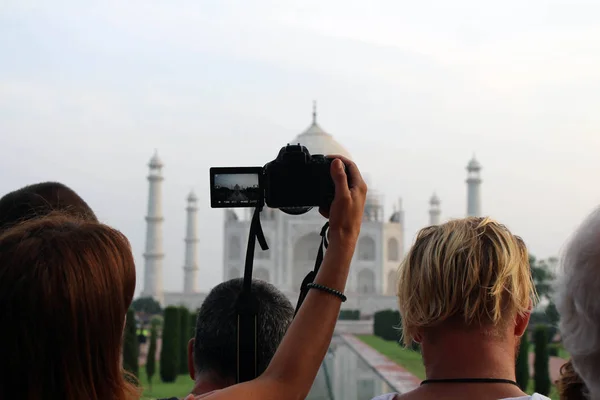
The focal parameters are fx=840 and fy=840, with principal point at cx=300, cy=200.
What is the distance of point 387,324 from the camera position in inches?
719

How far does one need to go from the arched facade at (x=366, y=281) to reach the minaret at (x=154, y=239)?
293 inches

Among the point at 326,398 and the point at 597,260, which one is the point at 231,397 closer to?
the point at 597,260

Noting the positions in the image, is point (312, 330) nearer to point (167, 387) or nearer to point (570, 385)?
point (570, 385)

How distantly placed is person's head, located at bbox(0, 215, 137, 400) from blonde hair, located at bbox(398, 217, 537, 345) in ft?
2.04

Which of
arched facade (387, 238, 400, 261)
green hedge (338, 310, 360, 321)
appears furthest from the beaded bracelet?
arched facade (387, 238, 400, 261)

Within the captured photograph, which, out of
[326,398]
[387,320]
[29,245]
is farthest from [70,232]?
[387,320]

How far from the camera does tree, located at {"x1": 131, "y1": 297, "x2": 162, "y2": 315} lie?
28.1 m

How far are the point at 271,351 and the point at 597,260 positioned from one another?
72cm

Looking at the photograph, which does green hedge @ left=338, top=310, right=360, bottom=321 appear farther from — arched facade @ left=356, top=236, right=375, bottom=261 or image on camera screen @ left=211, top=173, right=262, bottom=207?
image on camera screen @ left=211, top=173, right=262, bottom=207

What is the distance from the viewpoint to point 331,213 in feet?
4.10

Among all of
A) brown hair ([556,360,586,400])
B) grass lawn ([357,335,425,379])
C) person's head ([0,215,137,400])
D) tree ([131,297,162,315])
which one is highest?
person's head ([0,215,137,400])

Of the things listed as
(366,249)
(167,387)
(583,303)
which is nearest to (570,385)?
(583,303)

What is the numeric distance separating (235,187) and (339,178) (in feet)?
0.63

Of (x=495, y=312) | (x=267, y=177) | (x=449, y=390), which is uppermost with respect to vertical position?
(x=267, y=177)
